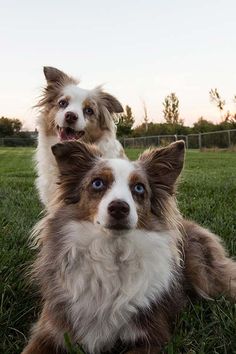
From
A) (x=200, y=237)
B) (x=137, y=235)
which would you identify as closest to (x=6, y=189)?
(x=200, y=237)

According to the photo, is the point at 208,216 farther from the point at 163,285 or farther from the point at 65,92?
the point at 163,285

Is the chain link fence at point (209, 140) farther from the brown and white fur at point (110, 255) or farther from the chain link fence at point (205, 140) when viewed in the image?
the brown and white fur at point (110, 255)

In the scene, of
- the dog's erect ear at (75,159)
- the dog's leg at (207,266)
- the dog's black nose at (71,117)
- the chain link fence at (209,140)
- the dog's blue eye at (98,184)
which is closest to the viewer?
the dog's blue eye at (98,184)

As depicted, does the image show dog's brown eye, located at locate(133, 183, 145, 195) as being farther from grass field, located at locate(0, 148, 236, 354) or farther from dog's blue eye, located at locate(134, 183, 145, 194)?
grass field, located at locate(0, 148, 236, 354)

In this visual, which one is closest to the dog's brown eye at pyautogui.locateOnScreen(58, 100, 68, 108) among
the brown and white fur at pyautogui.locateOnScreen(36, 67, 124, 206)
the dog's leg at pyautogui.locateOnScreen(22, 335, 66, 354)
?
the brown and white fur at pyautogui.locateOnScreen(36, 67, 124, 206)

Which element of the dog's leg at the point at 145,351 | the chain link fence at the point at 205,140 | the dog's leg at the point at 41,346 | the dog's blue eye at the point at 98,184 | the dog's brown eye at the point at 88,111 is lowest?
the chain link fence at the point at 205,140

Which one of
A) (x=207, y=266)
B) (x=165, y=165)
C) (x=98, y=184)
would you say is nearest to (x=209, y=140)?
(x=207, y=266)

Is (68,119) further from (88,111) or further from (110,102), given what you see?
(110,102)

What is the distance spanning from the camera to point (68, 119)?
549cm

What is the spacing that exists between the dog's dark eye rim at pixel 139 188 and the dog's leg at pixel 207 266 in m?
0.81

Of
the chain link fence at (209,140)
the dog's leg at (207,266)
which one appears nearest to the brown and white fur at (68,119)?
the dog's leg at (207,266)

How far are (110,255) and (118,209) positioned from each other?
0.40 meters

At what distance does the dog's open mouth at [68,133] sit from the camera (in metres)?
5.66

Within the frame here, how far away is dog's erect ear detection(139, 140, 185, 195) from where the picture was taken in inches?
136
